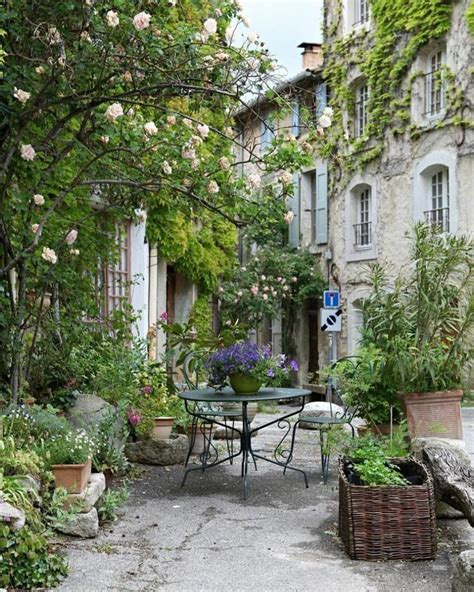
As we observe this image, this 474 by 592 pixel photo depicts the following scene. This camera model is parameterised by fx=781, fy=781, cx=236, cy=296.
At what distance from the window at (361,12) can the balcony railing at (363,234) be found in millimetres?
4589

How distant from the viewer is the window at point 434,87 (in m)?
15.6

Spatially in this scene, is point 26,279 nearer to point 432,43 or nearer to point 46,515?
point 46,515

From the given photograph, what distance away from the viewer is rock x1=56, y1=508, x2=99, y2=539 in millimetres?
4664

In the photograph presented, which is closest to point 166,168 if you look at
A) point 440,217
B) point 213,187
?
point 213,187

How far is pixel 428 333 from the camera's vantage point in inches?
284

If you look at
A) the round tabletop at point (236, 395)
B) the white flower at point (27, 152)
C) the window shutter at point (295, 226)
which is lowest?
the round tabletop at point (236, 395)

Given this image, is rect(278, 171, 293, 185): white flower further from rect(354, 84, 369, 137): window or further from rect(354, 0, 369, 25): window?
rect(354, 0, 369, 25): window

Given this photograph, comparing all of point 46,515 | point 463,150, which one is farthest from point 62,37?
point 463,150

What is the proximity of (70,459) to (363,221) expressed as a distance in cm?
1414

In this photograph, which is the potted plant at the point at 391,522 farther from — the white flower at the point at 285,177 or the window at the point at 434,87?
the window at the point at 434,87

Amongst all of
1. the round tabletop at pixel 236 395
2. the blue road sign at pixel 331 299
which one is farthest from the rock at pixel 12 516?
the blue road sign at pixel 331 299

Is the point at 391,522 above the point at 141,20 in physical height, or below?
below

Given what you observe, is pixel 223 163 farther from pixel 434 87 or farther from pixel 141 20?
pixel 434 87

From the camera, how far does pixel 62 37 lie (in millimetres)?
5637
